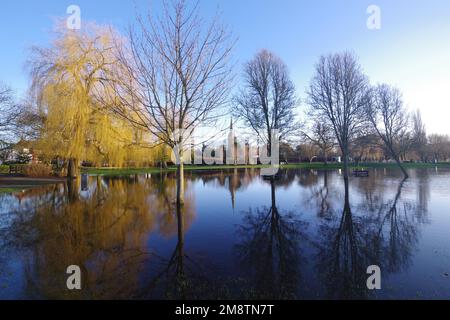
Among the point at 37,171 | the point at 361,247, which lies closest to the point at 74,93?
the point at 37,171

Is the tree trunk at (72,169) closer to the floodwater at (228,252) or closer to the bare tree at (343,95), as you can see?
the floodwater at (228,252)

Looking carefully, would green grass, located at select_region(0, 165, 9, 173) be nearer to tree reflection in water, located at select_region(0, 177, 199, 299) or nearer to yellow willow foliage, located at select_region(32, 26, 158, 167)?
yellow willow foliage, located at select_region(32, 26, 158, 167)

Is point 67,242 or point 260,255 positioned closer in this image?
point 260,255

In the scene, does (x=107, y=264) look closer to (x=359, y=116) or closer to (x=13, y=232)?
(x=13, y=232)

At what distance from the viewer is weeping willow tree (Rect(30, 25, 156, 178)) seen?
1816cm

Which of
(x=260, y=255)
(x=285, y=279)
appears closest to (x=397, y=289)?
(x=285, y=279)

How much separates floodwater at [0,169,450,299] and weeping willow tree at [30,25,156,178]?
36.9 ft

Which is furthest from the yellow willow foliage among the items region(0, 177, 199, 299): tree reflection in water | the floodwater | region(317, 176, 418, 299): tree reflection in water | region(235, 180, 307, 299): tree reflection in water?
region(317, 176, 418, 299): tree reflection in water

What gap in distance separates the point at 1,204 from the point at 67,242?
8.26 metres

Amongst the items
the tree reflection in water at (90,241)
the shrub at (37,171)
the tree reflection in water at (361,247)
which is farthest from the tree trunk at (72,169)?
the tree reflection in water at (361,247)

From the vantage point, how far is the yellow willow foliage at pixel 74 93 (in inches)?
714

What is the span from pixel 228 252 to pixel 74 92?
20265mm

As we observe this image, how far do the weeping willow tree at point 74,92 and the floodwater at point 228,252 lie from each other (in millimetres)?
11248

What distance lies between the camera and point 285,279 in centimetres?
362
